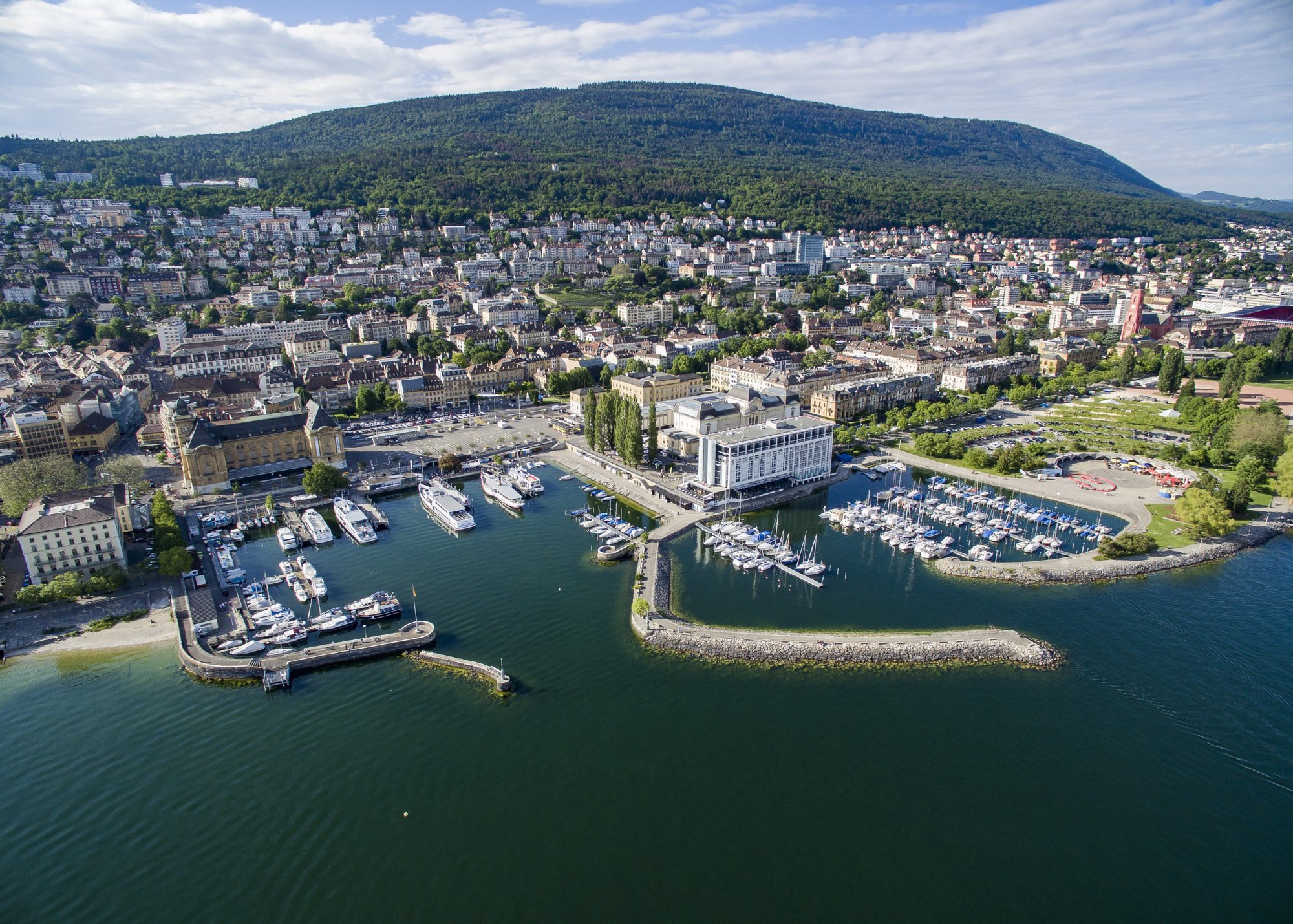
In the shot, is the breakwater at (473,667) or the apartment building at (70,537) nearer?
the breakwater at (473,667)

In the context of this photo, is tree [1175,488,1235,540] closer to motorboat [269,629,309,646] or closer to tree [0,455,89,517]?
motorboat [269,629,309,646]

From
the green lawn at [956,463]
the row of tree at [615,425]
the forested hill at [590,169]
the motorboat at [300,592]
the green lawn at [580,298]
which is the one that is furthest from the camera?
the forested hill at [590,169]

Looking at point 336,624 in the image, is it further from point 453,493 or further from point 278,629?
point 453,493

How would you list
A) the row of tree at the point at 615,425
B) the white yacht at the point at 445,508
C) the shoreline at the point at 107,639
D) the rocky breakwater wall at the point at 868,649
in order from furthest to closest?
the row of tree at the point at 615,425
the white yacht at the point at 445,508
the shoreline at the point at 107,639
the rocky breakwater wall at the point at 868,649

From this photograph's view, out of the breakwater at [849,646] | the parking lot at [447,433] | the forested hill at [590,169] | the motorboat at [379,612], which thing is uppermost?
the forested hill at [590,169]

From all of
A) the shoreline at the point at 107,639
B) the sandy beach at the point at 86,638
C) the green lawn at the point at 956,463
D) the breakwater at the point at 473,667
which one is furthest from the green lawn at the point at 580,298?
the breakwater at the point at 473,667

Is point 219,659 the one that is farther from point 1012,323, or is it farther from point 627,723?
→ point 1012,323

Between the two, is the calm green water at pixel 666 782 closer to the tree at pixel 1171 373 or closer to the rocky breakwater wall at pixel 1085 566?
the rocky breakwater wall at pixel 1085 566
